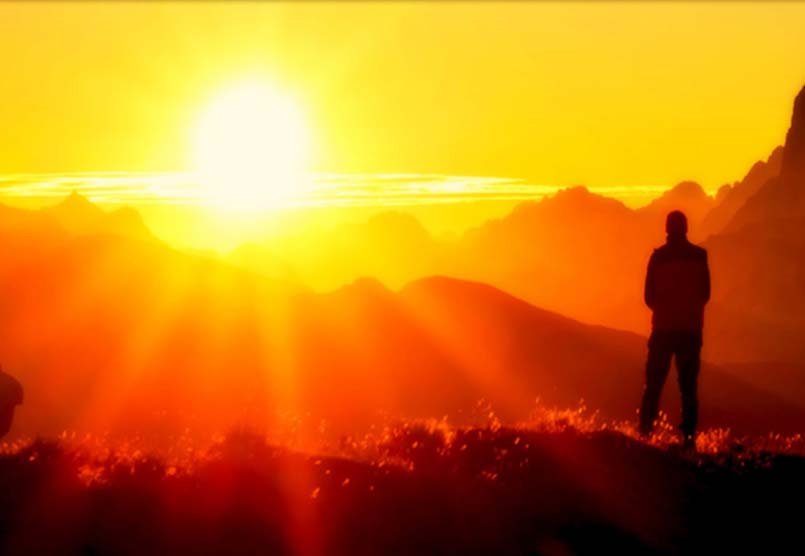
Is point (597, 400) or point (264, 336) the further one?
point (264, 336)

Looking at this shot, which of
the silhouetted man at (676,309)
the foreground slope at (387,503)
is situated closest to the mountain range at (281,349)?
the silhouetted man at (676,309)

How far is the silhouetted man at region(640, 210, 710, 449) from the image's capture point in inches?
580

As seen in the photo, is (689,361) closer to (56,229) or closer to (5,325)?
(5,325)

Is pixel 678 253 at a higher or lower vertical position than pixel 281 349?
lower

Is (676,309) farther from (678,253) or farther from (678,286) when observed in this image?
(678,253)

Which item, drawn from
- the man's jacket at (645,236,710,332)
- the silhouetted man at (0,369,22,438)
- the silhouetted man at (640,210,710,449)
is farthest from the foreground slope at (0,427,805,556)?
the silhouetted man at (0,369,22,438)

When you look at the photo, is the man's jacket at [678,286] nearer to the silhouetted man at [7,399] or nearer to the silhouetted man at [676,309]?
the silhouetted man at [676,309]

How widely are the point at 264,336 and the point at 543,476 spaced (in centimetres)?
11233

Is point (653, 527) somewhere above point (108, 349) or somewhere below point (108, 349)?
below

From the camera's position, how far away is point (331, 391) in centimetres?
10188

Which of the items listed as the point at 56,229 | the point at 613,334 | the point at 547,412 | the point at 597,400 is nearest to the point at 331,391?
the point at 597,400

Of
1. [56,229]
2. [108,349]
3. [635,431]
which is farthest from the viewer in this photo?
[56,229]

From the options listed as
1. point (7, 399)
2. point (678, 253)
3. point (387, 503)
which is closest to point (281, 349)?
point (7, 399)

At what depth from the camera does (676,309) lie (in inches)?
581
